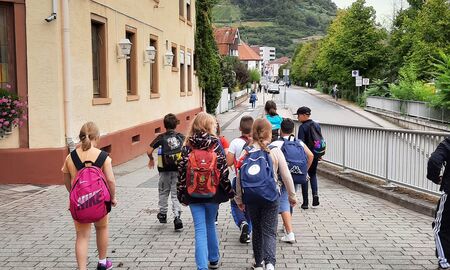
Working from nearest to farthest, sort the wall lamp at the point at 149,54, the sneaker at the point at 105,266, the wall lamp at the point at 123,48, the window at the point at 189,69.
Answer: the sneaker at the point at 105,266 → the wall lamp at the point at 123,48 → the wall lamp at the point at 149,54 → the window at the point at 189,69

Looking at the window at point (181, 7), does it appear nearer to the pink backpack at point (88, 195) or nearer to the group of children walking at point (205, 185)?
the group of children walking at point (205, 185)

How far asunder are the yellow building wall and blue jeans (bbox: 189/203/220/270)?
6.31m

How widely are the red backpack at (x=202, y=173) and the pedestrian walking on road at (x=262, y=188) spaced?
27cm

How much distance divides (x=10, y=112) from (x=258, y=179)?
6774 millimetres

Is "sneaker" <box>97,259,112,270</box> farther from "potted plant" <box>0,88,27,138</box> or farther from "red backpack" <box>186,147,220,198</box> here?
"potted plant" <box>0,88,27,138</box>

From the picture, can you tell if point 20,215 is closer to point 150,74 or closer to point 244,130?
point 244,130

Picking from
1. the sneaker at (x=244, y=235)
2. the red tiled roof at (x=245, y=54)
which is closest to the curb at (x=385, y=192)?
the sneaker at (x=244, y=235)

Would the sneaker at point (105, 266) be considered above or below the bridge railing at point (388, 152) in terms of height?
below

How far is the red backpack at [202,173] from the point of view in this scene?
5.04 m

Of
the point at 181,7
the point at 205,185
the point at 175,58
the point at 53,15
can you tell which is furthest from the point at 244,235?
the point at 181,7

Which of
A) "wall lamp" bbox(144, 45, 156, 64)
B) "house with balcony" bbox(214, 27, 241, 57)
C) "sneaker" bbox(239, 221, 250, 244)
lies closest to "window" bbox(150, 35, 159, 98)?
→ "wall lamp" bbox(144, 45, 156, 64)

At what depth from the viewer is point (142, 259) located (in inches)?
233

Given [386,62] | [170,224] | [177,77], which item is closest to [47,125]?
[170,224]

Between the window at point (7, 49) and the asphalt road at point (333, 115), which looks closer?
the window at point (7, 49)
